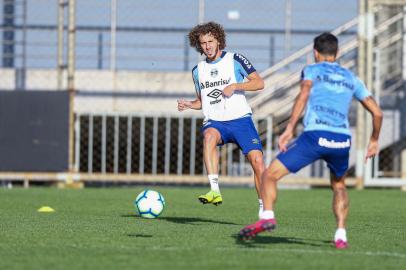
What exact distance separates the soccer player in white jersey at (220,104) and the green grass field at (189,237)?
0.71 m

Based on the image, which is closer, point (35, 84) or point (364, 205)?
point (364, 205)

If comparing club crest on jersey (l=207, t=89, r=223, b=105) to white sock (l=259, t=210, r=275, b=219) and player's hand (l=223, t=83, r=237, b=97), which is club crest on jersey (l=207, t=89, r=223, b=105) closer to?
player's hand (l=223, t=83, r=237, b=97)

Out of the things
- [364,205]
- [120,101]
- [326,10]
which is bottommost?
[364,205]

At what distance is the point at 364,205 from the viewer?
14.8 metres

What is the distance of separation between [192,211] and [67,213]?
5.17 feet

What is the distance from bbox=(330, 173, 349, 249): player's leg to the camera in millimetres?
8086

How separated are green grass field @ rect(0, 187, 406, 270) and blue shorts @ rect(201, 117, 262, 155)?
2.58ft

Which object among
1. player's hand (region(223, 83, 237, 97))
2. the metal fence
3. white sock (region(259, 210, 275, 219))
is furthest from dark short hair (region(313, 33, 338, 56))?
the metal fence

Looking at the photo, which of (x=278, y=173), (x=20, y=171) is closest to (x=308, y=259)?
(x=278, y=173)

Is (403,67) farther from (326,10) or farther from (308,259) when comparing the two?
(308,259)

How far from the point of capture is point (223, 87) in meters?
11.2

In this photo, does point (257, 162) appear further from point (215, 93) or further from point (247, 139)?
point (215, 93)

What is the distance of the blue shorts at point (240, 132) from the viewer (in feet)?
36.3

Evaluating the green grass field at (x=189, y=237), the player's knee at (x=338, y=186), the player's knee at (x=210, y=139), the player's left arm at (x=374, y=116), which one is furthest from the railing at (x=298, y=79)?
the player's left arm at (x=374, y=116)
